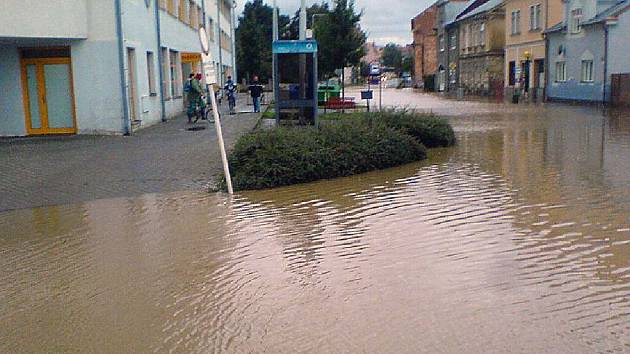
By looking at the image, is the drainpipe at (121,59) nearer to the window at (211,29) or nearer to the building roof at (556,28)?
the window at (211,29)

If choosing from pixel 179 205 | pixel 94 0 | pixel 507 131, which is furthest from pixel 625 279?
pixel 94 0

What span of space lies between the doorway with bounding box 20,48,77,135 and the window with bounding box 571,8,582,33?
26608 millimetres

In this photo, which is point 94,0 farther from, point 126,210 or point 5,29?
point 126,210

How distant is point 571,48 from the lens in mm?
38750

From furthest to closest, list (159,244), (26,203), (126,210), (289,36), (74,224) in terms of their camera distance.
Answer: (289,36) → (26,203) → (126,210) → (74,224) → (159,244)

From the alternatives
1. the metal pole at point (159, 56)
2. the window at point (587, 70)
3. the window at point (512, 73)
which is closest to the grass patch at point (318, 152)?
the metal pole at point (159, 56)

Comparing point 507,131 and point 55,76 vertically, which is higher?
point 55,76

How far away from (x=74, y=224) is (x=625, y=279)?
260 inches

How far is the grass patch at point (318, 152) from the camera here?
473 inches

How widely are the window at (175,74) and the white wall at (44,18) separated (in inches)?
390

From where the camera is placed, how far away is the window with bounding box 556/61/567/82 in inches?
1570

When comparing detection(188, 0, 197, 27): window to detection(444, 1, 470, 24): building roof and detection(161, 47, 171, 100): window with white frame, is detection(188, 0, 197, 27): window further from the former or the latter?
detection(444, 1, 470, 24): building roof

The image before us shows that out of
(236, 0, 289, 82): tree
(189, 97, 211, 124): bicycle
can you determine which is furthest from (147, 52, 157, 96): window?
(236, 0, 289, 82): tree

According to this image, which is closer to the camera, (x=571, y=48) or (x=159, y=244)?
(x=159, y=244)
